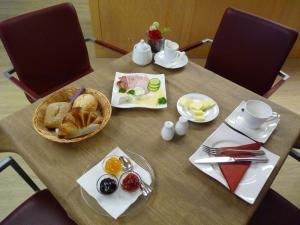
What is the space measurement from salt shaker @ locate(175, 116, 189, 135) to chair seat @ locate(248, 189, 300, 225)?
0.43 metres

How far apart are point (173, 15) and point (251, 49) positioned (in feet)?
3.59

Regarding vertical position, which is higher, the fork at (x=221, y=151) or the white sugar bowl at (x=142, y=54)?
the white sugar bowl at (x=142, y=54)

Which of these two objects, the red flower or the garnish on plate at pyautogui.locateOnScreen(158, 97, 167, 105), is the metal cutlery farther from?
the red flower

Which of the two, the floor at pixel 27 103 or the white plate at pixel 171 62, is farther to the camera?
the floor at pixel 27 103

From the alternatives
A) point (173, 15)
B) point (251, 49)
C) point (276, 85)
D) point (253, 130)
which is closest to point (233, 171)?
point (253, 130)

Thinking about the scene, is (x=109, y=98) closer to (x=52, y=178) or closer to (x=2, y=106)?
(x=52, y=178)

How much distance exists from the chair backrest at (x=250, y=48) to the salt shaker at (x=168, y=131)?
75cm

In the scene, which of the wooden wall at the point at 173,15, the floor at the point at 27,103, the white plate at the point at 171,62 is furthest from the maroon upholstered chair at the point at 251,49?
the wooden wall at the point at 173,15

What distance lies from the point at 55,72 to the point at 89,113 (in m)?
0.66

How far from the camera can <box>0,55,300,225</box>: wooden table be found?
676mm

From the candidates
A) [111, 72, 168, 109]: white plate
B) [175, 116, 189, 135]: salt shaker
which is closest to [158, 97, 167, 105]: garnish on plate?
[111, 72, 168, 109]: white plate

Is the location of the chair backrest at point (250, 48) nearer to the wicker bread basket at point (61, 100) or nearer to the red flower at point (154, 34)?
the red flower at point (154, 34)

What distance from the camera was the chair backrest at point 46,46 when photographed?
3.85 ft

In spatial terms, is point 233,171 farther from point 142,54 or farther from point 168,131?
point 142,54
